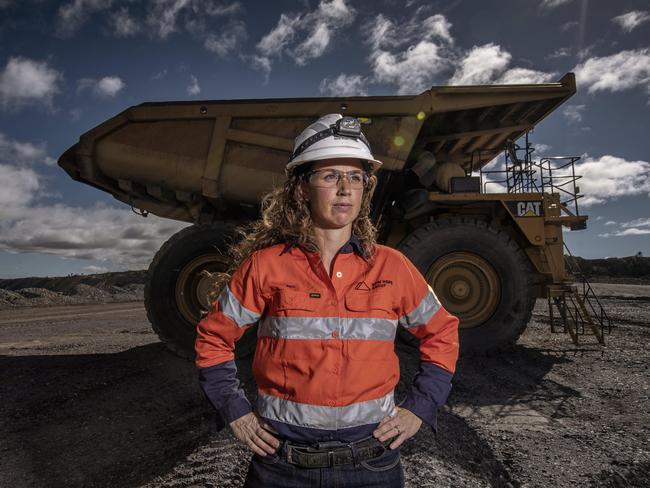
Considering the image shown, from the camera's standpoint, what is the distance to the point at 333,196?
4.98 ft

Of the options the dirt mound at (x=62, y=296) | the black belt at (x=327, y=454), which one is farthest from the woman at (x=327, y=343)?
the dirt mound at (x=62, y=296)

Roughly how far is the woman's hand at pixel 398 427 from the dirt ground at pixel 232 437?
1111 millimetres

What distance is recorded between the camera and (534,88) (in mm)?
4957

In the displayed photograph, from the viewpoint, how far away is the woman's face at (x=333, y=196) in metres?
1.51

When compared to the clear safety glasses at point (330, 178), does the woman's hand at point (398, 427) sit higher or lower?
lower

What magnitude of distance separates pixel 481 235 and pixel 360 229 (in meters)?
3.58

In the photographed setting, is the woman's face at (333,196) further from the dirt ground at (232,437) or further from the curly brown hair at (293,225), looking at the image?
the dirt ground at (232,437)

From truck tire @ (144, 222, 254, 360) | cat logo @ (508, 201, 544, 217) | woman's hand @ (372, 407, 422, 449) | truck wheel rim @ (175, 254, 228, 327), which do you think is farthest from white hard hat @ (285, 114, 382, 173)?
cat logo @ (508, 201, 544, 217)

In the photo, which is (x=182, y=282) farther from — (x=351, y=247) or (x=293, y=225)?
(x=351, y=247)

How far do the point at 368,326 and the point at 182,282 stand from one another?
363 cm

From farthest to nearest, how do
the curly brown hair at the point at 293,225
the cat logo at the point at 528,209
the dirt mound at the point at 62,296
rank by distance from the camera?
the dirt mound at the point at 62,296
the cat logo at the point at 528,209
the curly brown hair at the point at 293,225

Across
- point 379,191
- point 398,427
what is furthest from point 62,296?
point 398,427

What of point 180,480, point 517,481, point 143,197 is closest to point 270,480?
point 180,480

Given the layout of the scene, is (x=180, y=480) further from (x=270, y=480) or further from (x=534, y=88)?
(x=534, y=88)
